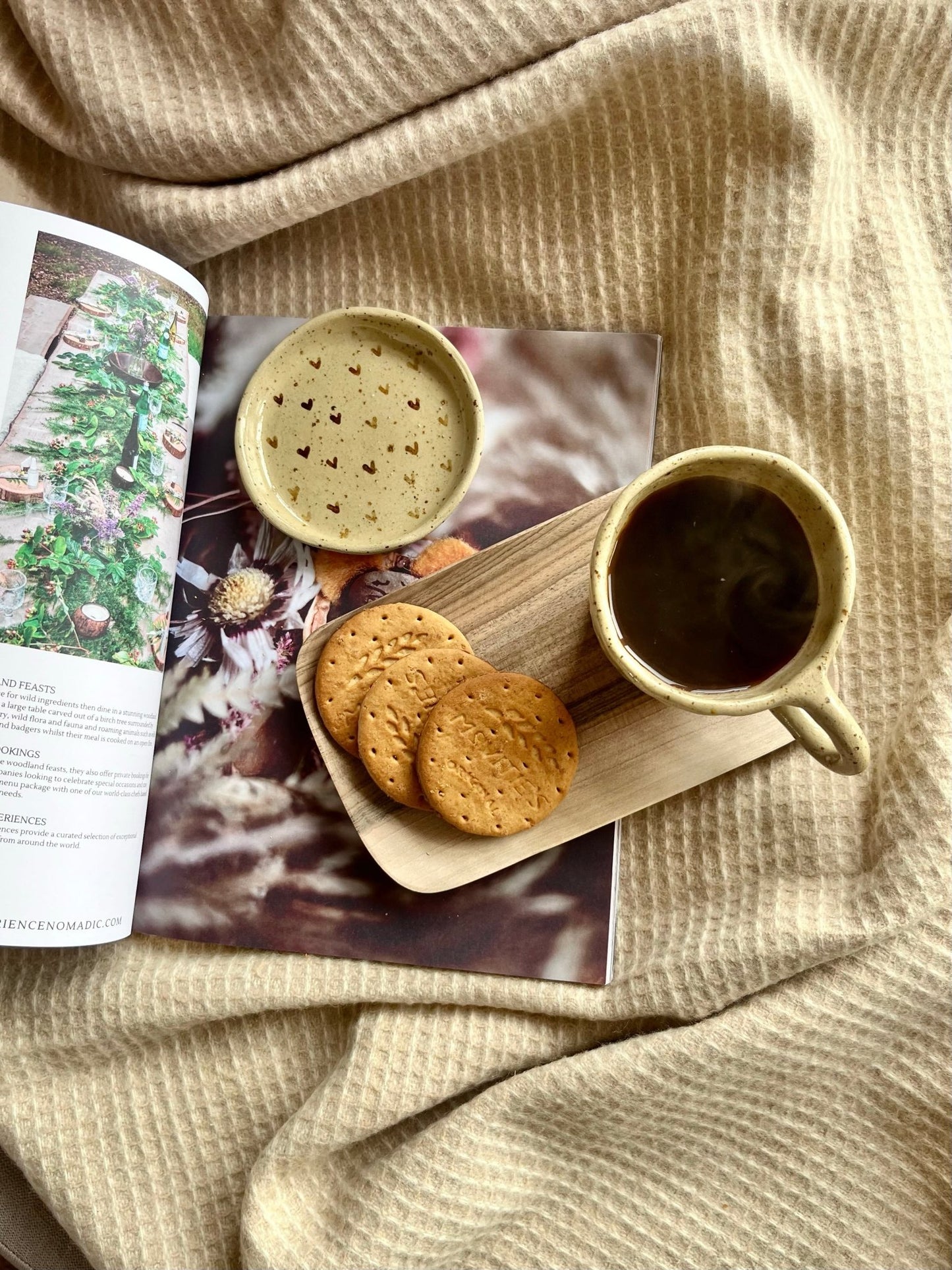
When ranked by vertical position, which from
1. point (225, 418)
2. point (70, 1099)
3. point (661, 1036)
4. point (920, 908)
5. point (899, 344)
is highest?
point (899, 344)

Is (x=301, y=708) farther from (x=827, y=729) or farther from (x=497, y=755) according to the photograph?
(x=827, y=729)

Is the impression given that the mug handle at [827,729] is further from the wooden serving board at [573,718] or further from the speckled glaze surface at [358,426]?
the speckled glaze surface at [358,426]

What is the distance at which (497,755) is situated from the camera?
0.60 m

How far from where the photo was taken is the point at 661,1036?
24.3 inches

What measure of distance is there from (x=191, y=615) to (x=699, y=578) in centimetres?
35

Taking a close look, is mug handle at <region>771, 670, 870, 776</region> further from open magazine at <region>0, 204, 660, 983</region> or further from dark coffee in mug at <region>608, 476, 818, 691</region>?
open magazine at <region>0, 204, 660, 983</region>

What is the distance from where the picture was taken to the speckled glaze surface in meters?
0.65

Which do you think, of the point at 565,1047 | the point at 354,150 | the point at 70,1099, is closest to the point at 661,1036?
the point at 565,1047

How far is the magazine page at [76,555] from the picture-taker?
576 mm

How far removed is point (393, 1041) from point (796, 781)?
1.02 ft

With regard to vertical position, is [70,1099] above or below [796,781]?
below

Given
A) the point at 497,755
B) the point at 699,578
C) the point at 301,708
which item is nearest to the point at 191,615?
the point at 301,708

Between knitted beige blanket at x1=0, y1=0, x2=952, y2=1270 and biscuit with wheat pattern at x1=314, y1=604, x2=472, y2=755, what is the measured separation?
0.55 feet

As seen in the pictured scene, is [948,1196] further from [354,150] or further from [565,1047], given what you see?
[354,150]
